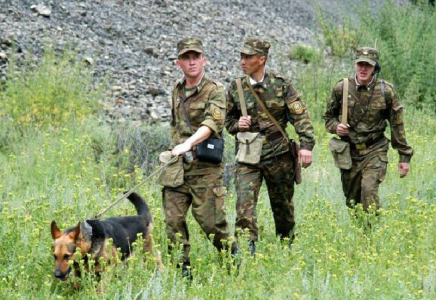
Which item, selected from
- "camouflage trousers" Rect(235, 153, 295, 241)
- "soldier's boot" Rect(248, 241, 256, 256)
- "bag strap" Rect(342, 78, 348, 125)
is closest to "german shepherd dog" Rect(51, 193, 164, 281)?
"soldier's boot" Rect(248, 241, 256, 256)

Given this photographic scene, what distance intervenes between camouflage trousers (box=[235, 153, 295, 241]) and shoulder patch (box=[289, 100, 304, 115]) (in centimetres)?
42

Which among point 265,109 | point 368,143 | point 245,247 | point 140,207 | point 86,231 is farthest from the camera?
point 368,143

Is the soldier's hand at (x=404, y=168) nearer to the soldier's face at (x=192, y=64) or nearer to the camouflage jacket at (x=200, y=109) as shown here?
the camouflage jacket at (x=200, y=109)

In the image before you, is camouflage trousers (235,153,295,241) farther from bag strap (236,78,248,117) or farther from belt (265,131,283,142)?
bag strap (236,78,248,117)

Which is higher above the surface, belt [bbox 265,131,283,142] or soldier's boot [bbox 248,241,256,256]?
belt [bbox 265,131,283,142]

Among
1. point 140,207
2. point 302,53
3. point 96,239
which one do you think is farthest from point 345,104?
point 302,53

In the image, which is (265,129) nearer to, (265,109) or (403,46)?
(265,109)

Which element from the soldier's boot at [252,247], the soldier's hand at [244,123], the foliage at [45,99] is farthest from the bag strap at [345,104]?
the foliage at [45,99]

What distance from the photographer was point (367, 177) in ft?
29.4

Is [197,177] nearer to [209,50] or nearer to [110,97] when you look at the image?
[110,97]

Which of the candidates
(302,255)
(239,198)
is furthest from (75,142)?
(302,255)

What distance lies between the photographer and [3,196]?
9.79 meters

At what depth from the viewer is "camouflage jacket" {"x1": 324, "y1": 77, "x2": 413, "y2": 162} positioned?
350 inches

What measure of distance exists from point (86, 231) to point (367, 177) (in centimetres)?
333
